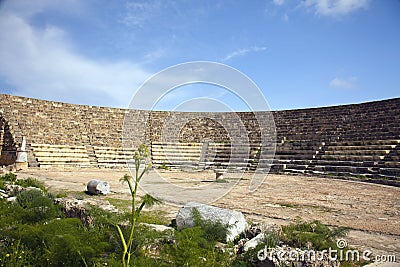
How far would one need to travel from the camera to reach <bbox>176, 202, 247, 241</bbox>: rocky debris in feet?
14.5

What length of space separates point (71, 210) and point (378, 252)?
4.67 meters

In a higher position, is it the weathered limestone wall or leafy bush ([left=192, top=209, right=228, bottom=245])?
the weathered limestone wall

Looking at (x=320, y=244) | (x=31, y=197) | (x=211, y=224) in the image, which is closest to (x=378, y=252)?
(x=320, y=244)

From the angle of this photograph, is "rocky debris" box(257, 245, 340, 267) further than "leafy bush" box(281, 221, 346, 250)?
No

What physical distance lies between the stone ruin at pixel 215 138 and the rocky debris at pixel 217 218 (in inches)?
386

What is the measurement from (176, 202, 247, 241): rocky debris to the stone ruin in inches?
386

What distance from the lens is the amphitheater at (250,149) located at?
8.66m

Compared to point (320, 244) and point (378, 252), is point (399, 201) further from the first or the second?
point (320, 244)

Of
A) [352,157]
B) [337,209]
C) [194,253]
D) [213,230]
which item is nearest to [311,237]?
[213,230]

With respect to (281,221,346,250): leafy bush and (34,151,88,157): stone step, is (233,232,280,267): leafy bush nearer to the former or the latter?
(281,221,346,250): leafy bush

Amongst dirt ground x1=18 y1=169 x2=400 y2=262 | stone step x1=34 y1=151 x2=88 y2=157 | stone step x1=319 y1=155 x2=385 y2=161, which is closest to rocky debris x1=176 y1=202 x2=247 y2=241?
dirt ground x1=18 y1=169 x2=400 y2=262

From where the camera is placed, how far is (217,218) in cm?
453

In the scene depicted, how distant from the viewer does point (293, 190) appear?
33.9ft

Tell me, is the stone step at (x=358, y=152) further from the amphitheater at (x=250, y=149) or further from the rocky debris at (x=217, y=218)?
the rocky debris at (x=217, y=218)
